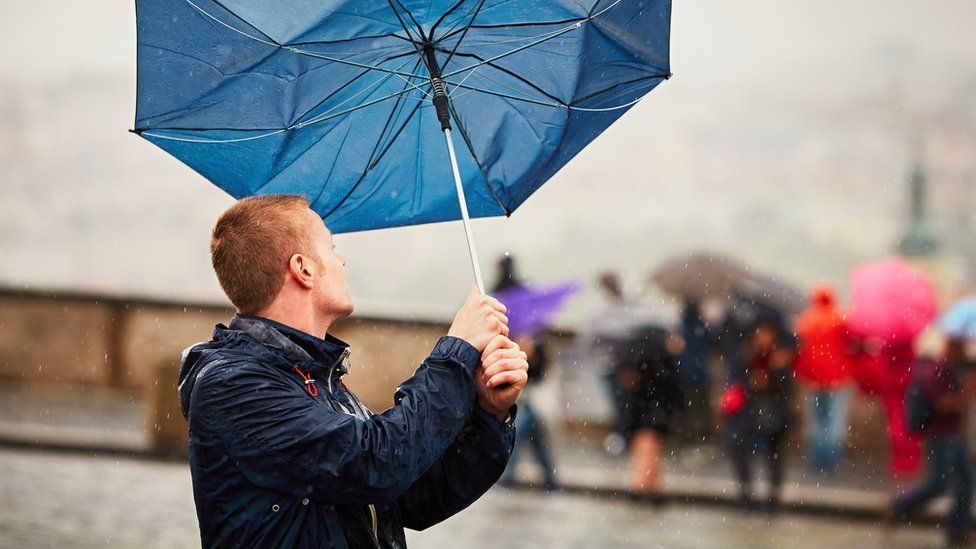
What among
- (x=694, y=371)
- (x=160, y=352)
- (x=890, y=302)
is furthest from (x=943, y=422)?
(x=160, y=352)

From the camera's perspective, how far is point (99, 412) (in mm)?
12531

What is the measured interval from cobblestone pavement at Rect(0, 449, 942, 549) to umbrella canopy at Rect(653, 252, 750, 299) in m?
2.39

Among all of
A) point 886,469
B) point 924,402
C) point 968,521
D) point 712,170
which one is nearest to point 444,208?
point 924,402

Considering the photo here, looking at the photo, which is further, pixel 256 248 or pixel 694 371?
pixel 694 371

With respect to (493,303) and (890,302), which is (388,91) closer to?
(493,303)

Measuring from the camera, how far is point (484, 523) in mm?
8258

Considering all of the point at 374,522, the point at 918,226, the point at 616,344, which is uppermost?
the point at 918,226

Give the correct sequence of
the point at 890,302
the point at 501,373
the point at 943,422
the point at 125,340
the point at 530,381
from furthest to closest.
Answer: the point at 125,340 → the point at 890,302 → the point at 530,381 → the point at 943,422 → the point at 501,373

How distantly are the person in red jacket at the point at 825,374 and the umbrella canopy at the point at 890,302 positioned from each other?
1.05 feet

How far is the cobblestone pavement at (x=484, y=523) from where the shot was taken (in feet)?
25.1

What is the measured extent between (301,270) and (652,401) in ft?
20.7

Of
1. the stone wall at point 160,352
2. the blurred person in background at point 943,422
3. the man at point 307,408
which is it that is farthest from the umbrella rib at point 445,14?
the stone wall at point 160,352

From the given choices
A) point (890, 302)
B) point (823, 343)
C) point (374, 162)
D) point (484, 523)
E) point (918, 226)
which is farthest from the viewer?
point (918, 226)

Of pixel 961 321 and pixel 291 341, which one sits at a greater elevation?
pixel 291 341
